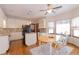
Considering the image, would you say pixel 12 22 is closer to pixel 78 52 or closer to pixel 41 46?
pixel 41 46

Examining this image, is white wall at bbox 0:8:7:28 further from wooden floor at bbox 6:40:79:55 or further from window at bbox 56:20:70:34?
window at bbox 56:20:70:34

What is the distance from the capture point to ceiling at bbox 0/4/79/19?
148 centimetres

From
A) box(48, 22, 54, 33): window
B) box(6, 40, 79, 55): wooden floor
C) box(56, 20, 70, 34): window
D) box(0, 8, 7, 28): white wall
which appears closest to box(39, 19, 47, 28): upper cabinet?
box(48, 22, 54, 33): window

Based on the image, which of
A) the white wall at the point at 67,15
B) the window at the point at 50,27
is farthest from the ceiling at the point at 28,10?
the window at the point at 50,27

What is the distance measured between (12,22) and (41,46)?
56 cm

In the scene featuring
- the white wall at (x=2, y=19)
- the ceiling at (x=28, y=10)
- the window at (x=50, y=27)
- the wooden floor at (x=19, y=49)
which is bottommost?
the wooden floor at (x=19, y=49)

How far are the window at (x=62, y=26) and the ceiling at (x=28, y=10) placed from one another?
0.50 ft

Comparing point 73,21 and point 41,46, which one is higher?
point 73,21

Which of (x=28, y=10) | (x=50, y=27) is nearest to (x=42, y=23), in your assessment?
(x=50, y=27)

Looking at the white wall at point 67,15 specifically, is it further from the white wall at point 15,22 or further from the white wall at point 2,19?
the white wall at point 2,19

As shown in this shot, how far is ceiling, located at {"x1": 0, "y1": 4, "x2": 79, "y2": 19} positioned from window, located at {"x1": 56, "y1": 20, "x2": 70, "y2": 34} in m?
0.15

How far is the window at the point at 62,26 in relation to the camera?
1554 millimetres

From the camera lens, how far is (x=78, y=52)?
1.51 m
